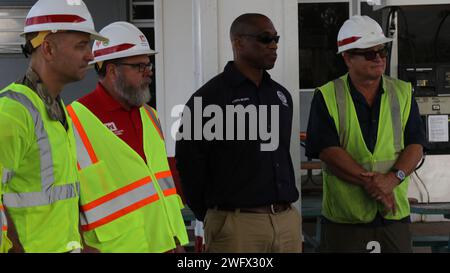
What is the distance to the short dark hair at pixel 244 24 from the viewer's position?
3.98 metres

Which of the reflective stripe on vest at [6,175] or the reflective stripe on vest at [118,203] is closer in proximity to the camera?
the reflective stripe on vest at [6,175]

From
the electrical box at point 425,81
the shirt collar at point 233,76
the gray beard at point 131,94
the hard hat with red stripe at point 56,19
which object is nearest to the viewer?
the hard hat with red stripe at point 56,19

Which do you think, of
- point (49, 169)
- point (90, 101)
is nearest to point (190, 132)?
point (90, 101)

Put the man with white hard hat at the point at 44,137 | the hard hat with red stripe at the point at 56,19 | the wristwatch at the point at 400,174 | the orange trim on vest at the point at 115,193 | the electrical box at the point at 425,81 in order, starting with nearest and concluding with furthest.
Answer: the man with white hard hat at the point at 44,137 → the hard hat with red stripe at the point at 56,19 → the orange trim on vest at the point at 115,193 → the wristwatch at the point at 400,174 → the electrical box at the point at 425,81

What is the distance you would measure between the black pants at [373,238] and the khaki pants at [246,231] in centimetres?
48

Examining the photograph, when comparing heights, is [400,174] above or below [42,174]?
below

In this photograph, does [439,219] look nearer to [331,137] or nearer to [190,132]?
[331,137]

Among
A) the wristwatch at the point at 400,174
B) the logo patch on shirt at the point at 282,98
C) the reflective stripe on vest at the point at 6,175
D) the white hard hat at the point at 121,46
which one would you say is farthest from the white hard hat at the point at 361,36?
the reflective stripe on vest at the point at 6,175

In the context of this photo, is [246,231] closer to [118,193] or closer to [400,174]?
[118,193]

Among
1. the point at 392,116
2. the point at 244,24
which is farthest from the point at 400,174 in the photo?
the point at 244,24

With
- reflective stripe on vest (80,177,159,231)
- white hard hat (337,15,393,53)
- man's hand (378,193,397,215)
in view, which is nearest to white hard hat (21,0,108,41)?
reflective stripe on vest (80,177,159,231)

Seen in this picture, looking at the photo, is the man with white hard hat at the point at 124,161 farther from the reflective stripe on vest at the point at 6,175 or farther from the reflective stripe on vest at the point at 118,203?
the reflective stripe on vest at the point at 6,175

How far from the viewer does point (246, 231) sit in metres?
3.82

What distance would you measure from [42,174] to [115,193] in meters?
0.72
